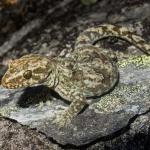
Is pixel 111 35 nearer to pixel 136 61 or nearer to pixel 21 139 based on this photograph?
pixel 136 61

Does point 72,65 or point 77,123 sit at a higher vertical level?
point 72,65

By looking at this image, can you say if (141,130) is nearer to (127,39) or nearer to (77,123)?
(77,123)

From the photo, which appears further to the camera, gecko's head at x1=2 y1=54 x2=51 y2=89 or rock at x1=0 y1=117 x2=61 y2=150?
gecko's head at x1=2 y1=54 x2=51 y2=89

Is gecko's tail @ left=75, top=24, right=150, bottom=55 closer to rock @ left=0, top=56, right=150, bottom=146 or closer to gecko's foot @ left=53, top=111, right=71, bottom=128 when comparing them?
rock @ left=0, top=56, right=150, bottom=146

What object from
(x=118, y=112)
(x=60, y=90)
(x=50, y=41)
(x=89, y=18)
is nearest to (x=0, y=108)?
(x=60, y=90)

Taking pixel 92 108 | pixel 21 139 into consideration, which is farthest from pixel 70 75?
pixel 21 139

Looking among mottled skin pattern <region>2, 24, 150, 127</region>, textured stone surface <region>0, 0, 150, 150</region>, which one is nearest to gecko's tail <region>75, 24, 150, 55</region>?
textured stone surface <region>0, 0, 150, 150</region>

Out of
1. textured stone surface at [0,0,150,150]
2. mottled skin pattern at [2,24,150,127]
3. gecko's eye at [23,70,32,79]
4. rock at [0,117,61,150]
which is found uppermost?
gecko's eye at [23,70,32,79]
